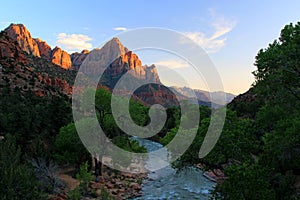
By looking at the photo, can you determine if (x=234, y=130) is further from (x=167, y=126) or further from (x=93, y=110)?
(x=167, y=126)

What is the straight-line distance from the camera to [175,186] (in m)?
24.5

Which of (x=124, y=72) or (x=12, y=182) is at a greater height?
(x=124, y=72)

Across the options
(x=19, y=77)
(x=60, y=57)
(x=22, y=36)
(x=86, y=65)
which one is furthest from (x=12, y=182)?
(x=60, y=57)

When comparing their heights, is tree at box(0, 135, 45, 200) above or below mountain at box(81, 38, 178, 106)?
below

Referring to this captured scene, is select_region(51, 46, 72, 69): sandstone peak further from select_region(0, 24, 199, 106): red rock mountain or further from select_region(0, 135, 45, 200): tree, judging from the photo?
select_region(0, 135, 45, 200): tree

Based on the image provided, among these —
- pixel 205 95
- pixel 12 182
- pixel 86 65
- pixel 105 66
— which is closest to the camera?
pixel 12 182

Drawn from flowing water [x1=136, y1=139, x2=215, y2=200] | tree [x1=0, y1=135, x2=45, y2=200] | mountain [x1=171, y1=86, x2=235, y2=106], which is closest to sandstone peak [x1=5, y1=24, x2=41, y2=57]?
mountain [x1=171, y1=86, x2=235, y2=106]

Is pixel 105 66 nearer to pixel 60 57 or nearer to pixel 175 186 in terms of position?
pixel 60 57

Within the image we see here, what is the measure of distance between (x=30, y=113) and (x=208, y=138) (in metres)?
19.0

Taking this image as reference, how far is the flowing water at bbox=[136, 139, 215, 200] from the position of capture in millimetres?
21702

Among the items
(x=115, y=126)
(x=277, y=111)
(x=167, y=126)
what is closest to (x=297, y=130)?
(x=277, y=111)

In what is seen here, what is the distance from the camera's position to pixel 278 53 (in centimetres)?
1137

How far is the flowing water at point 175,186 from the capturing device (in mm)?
21702

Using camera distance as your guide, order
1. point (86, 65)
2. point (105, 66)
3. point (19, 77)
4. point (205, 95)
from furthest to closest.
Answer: point (105, 66) < point (86, 65) < point (205, 95) < point (19, 77)
